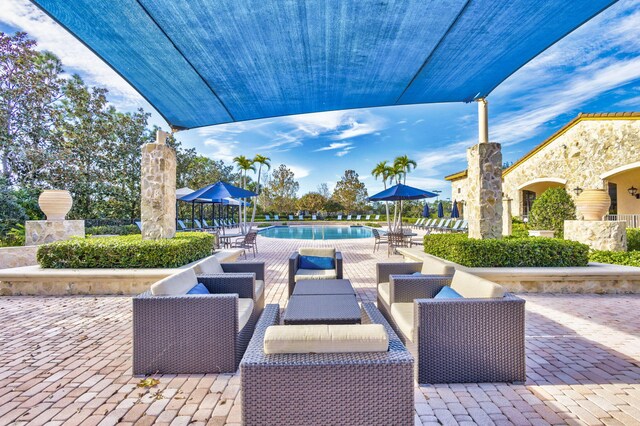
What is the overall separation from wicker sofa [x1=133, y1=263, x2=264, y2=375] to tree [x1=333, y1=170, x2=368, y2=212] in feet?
116

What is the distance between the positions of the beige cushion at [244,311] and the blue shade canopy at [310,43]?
318 cm

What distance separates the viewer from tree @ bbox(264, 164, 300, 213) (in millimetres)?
37312

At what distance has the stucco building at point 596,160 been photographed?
10.9 metres

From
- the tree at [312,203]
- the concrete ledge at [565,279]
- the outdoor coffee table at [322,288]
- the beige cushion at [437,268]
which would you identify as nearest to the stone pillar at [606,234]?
the concrete ledge at [565,279]

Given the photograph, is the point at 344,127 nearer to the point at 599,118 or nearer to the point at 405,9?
the point at 599,118

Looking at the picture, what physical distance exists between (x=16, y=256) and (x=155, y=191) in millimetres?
4523

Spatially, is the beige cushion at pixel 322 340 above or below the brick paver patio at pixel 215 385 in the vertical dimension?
above

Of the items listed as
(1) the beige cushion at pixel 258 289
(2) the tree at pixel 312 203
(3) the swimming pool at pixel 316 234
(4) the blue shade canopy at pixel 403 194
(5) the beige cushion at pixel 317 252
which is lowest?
(3) the swimming pool at pixel 316 234

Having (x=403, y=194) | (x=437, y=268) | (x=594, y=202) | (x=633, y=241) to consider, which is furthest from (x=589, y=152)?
(x=437, y=268)

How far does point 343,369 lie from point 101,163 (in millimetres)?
16053

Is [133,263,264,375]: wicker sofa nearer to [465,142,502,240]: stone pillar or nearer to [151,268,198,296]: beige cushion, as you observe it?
[151,268,198,296]: beige cushion

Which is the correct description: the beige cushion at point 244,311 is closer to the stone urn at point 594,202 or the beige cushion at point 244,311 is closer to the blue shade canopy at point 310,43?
the blue shade canopy at point 310,43

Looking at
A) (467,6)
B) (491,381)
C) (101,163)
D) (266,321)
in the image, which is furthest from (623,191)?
(101,163)

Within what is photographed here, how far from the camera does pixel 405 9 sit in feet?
11.0
